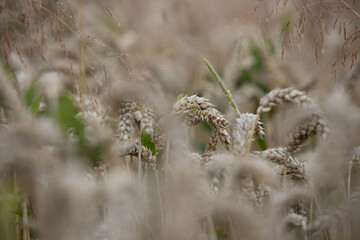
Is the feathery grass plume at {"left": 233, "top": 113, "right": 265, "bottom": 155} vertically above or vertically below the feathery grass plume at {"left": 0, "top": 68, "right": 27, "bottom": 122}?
below

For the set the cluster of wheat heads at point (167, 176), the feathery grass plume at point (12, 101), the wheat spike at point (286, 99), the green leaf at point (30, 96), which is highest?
the green leaf at point (30, 96)

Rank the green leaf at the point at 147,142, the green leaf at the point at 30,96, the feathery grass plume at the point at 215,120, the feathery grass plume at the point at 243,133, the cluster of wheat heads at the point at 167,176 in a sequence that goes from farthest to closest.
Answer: the green leaf at the point at 30,96 < the green leaf at the point at 147,142 < the feathery grass plume at the point at 215,120 < the feathery grass plume at the point at 243,133 < the cluster of wheat heads at the point at 167,176

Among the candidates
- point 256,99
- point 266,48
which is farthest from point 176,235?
point 266,48

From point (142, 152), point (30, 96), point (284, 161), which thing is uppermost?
point (30, 96)

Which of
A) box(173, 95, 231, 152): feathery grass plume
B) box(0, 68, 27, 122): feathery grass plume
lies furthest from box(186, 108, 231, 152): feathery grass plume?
box(0, 68, 27, 122): feathery grass plume

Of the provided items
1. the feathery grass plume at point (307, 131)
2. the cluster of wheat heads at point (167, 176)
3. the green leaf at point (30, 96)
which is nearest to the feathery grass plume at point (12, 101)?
the cluster of wheat heads at point (167, 176)

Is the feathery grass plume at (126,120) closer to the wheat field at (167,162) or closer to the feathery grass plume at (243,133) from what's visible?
the wheat field at (167,162)

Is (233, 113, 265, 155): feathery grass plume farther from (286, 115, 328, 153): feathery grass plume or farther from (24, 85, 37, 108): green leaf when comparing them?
(24, 85, 37, 108): green leaf

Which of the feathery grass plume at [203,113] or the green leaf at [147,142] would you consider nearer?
the feathery grass plume at [203,113]

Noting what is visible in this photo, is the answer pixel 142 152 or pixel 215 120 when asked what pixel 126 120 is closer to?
pixel 142 152

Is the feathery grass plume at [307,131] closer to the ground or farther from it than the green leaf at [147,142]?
closer to the ground

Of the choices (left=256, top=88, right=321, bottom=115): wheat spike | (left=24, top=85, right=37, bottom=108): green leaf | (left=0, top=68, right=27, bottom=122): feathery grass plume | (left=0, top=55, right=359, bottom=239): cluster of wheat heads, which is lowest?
(left=0, top=55, right=359, bottom=239): cluster of wheat heads

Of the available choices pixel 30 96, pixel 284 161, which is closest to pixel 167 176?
pixel 284 161

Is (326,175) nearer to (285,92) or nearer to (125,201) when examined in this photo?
(285,92)
